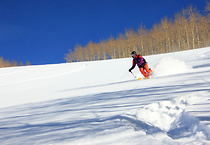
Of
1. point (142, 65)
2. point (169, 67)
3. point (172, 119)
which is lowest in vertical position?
point (172, 119)

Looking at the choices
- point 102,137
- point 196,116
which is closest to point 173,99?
point 196,116

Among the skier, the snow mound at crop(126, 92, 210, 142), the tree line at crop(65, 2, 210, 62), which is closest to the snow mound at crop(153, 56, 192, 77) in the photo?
the skier

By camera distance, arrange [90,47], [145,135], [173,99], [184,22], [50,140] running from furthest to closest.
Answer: [90,47] < [184,22] < [173,99] < [50,140] < [145,135]

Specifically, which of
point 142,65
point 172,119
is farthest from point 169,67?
point 172,119

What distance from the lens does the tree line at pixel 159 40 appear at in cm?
3616

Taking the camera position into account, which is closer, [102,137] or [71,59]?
[102,137]

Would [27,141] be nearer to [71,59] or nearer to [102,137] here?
[102,137]

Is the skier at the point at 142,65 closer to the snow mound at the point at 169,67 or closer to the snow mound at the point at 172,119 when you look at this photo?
the snow mound at the point at 169,67

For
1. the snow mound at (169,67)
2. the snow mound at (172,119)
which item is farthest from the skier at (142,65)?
the snow mound at (172,119)

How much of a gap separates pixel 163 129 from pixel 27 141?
139cm

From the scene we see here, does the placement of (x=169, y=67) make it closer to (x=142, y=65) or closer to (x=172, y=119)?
(x=142, y=65)

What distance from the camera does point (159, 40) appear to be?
149ft

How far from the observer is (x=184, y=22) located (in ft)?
123

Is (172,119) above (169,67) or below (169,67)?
below
